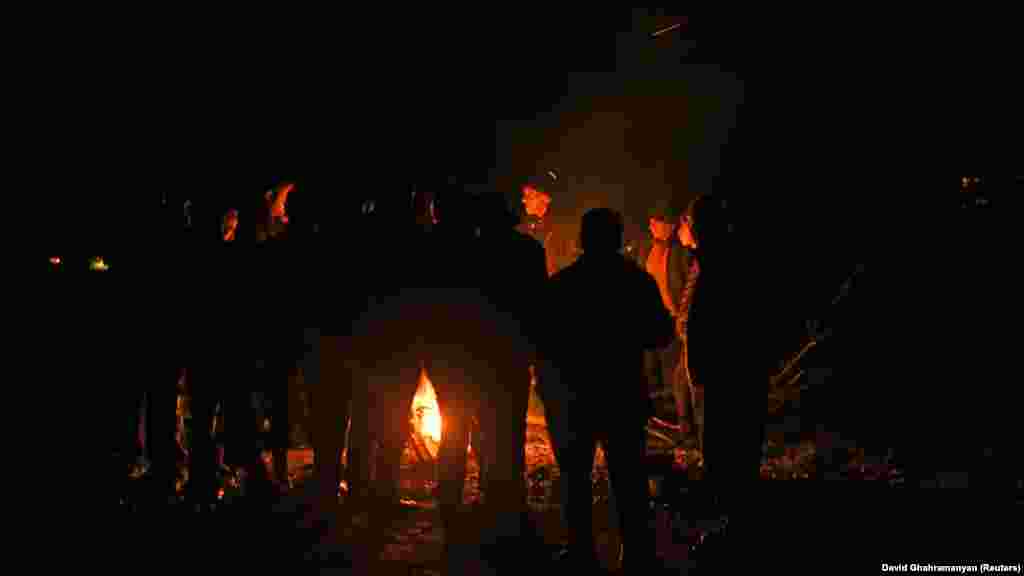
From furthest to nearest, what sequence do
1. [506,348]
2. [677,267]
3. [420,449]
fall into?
[677,267], [420,449], [506,348]

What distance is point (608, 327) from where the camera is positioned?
15.1 feet

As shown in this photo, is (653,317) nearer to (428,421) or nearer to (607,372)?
(607,372)

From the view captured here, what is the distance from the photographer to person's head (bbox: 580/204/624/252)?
463 centimetres

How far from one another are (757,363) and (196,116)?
8.45 m

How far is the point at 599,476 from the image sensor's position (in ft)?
22.7

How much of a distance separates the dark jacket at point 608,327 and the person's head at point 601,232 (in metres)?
0.06

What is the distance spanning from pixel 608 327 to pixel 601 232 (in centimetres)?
60

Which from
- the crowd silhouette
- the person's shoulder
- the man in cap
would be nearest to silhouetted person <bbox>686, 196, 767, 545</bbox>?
the crowd silhouette

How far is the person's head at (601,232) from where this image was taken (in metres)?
4.63

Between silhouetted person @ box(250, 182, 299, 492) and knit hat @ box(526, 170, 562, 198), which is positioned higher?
knit hat @ box(526, 170, 562, 198)

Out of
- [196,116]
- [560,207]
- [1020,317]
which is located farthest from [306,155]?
[1020,317]

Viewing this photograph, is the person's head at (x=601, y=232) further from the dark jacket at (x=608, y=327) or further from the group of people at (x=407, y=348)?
the group of people at (x=407, y=348)

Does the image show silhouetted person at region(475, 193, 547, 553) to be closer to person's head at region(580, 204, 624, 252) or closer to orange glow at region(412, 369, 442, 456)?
person's head at region(580, 204, 624, 252)

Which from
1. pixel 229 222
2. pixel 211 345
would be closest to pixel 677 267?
pixel 229 222
